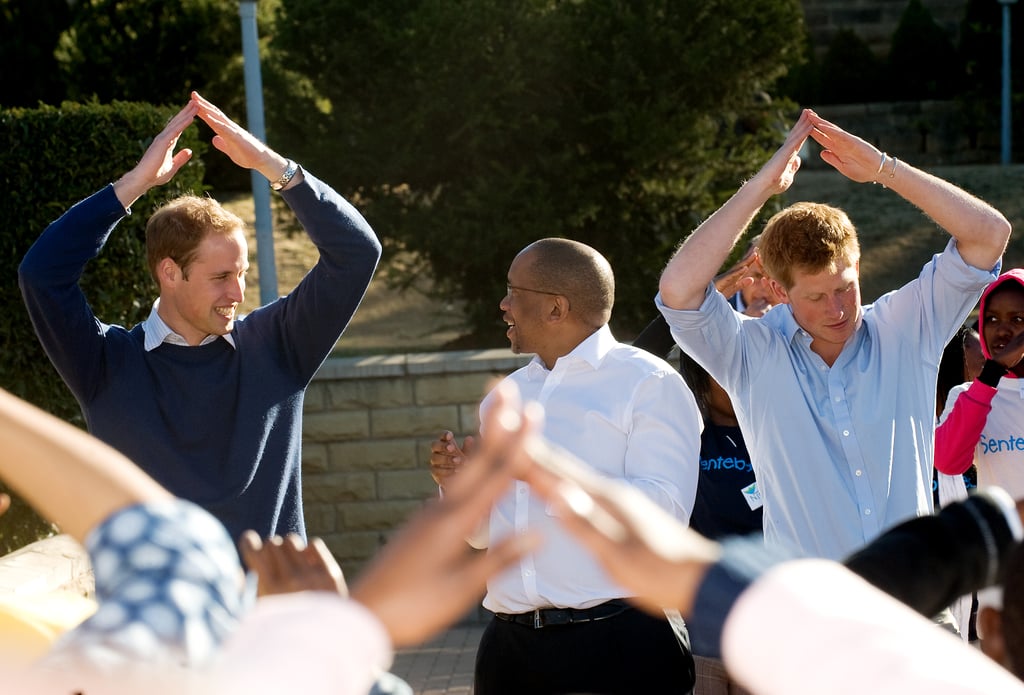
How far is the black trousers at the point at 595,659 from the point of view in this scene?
3605mm

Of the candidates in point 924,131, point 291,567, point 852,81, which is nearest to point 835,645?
point 291,567

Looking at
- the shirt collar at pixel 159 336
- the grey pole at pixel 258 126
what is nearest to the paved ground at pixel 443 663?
the grey pole at pixel 258 126

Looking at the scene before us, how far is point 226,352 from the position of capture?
3639 mm

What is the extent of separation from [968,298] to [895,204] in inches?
541

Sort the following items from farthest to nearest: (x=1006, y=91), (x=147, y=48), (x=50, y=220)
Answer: (x=1006, y=91), (x=147, y=48), (x=50, y=220)

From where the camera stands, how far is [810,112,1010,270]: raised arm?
333cm

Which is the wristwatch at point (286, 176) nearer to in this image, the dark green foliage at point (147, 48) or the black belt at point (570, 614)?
the black belt at point (570, 614)

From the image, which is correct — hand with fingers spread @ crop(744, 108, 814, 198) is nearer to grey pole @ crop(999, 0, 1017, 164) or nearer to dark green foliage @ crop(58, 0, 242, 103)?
dark green foliage @ crop(58, 0, 242, 103)

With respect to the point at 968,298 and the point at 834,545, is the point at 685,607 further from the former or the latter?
the point at 968,298

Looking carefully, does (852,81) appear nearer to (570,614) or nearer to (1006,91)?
(1006,91)

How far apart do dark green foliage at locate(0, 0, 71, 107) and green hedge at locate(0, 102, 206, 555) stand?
1027 cm

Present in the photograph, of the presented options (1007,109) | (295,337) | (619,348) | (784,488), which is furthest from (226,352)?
(1007,109)

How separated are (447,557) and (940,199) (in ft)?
8.45

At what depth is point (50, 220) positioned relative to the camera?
21.4 ft
